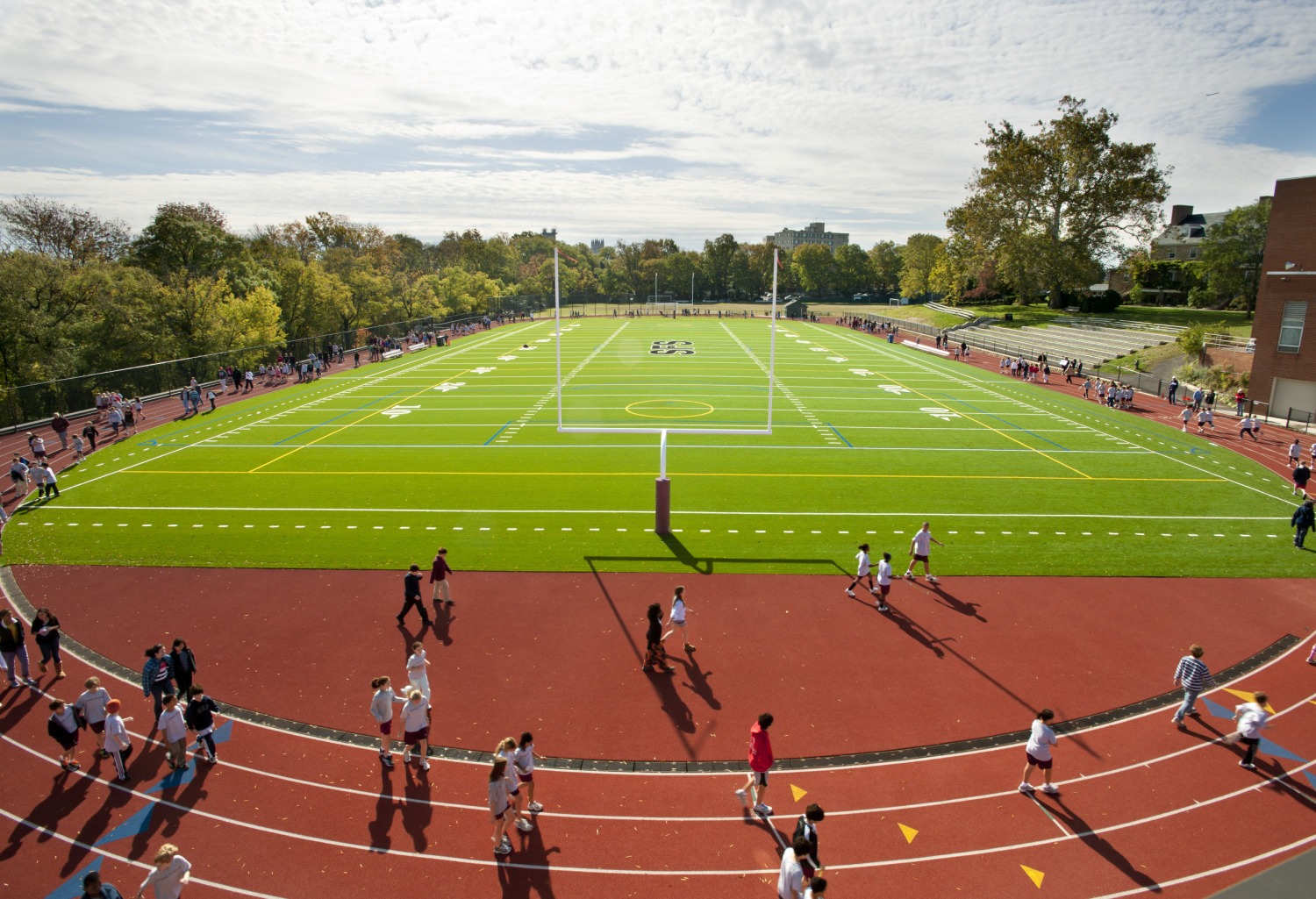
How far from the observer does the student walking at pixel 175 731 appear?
9234 mm

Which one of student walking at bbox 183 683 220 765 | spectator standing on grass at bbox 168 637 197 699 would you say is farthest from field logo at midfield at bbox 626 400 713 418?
student walking at bbox 183 683 220 765

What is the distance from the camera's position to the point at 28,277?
3950 cm

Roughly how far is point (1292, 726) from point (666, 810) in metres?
9.56

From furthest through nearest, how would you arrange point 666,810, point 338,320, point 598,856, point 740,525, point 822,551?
point 338,320 < point 740,525 < point 822,551 < point 666,810 < point 598,856

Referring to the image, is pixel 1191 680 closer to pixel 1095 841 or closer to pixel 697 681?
pixel 1095 841

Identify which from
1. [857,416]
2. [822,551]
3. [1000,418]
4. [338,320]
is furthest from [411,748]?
[338,320]

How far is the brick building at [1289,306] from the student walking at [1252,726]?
30393mm

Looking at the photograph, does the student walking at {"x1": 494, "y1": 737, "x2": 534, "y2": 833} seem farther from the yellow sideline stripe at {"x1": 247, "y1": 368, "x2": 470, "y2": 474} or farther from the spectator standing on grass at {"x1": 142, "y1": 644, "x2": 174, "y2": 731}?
the yellow sideline stripe at {"x1": 247, "y1": 368, "x2": 470, "y2": 474}

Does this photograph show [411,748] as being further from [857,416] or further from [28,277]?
[28,277]

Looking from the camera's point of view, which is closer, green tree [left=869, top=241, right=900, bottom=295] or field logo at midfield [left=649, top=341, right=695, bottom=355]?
field logo at midfield [left=649, top=341, right=695, bottom=355]

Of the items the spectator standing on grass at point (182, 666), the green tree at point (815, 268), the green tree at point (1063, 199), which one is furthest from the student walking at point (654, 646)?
the green tree at point (815, 268)

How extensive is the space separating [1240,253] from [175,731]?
81227 millimetres

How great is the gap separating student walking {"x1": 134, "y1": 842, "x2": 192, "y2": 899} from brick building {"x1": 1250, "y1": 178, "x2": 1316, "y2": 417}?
41.8 meters

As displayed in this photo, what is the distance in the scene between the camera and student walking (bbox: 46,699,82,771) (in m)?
9.26
